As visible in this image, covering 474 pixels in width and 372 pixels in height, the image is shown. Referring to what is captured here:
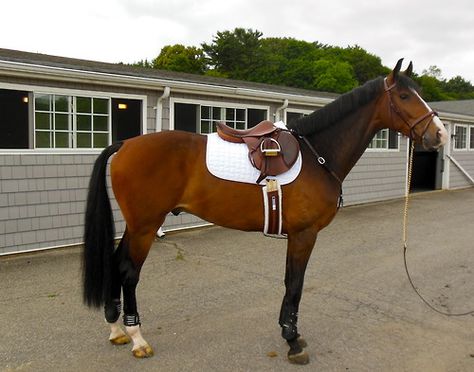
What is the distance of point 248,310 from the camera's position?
3.95m

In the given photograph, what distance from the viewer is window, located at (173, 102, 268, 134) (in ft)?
25.5

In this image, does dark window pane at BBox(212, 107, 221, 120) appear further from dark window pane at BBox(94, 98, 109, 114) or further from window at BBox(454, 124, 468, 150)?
window at BBox(454, 124, 468, 150)

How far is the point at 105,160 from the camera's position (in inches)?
127

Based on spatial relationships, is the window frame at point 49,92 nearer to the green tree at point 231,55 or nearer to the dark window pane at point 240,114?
the dark window pane at point 240,114

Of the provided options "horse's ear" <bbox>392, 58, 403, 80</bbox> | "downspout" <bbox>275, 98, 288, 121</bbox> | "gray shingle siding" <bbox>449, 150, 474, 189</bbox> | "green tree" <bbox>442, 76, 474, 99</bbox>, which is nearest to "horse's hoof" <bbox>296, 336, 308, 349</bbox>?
"horse's ear" <bbox>392, 58, 403, 80</bbox>

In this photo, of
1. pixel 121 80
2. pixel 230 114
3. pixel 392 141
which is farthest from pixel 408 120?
pixel 392 141

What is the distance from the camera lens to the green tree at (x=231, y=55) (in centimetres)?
4328

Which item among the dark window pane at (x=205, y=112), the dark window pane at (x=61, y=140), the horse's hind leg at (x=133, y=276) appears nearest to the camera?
the horse's hind leg at (x=133, y=276)

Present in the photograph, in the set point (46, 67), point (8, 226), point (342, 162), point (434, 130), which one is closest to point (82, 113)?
point (46, 67)

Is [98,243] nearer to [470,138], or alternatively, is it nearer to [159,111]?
[159,111]

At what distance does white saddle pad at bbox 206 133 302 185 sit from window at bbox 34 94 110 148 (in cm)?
398

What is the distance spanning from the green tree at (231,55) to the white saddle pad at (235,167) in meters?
40.4

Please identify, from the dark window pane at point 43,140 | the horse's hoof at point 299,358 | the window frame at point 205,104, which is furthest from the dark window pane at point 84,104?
the horse's hoof at point 299,358

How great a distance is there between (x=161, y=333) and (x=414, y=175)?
1399 centimetres
